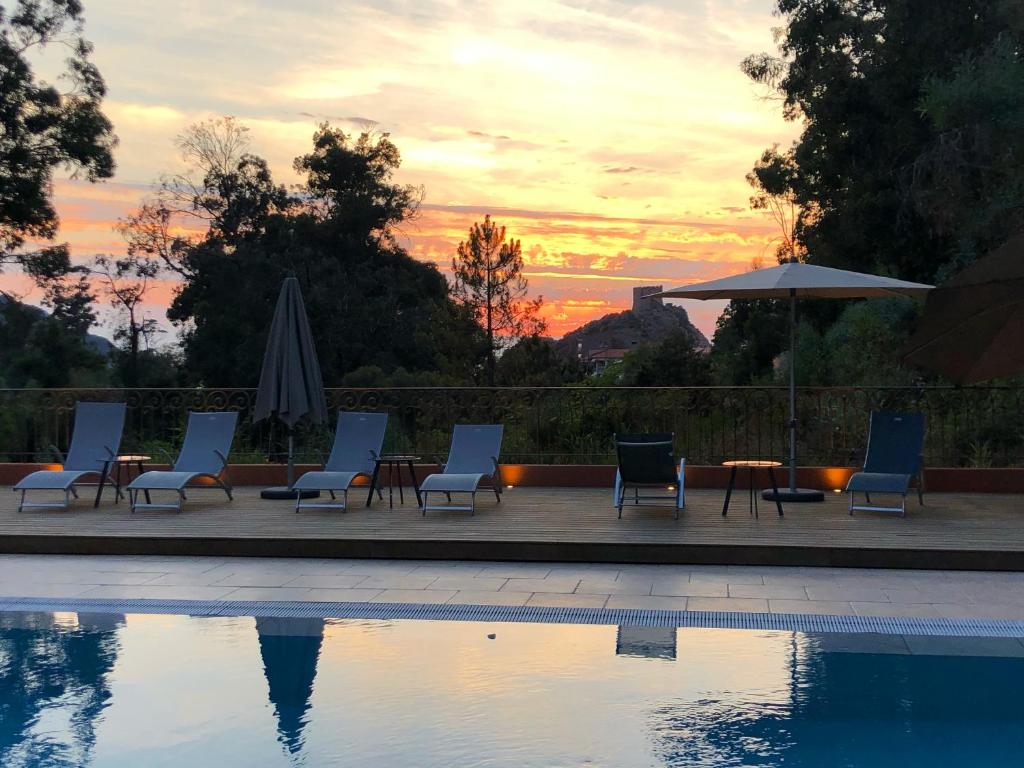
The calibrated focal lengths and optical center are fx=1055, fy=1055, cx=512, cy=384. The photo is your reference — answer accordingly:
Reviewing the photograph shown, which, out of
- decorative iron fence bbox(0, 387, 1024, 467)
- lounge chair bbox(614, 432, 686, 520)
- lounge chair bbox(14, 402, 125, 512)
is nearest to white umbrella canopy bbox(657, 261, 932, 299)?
lounge chair bbox(614, 432, 686, 520)

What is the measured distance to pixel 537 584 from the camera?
23.6ft

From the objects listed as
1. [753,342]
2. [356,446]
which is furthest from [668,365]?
[356,446]

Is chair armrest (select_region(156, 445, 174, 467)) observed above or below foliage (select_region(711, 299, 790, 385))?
below

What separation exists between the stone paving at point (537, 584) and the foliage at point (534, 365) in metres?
19.9

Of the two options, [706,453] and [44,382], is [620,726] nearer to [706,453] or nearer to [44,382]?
[706,453]

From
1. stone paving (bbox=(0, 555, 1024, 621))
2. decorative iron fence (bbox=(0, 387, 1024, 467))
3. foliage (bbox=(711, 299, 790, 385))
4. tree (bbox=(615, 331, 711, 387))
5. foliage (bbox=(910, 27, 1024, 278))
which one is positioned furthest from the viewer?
foliage (bbox=(711, 299, 790, 385))

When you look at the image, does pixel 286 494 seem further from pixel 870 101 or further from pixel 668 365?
→ pixel 668 365

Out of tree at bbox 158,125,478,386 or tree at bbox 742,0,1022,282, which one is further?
tree at bbox 158,125,478,386

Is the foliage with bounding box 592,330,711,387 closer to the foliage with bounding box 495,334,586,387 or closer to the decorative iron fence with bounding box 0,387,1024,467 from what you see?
the foliage with bounding box 495,334,586,387

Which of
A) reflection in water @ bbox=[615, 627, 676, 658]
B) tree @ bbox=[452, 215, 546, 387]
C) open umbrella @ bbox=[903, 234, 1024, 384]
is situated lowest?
reflection in water @ bbox=[615, 627, 676, 658]

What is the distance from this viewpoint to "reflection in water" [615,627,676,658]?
555 cm

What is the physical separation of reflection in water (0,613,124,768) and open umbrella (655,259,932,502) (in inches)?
227

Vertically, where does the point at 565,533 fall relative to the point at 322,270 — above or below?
below

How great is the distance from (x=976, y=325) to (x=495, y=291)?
20.5 m
